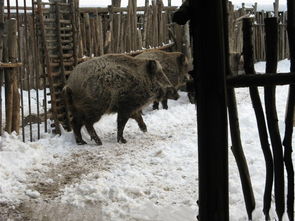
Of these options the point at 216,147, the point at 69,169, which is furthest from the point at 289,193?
the point at 69,169

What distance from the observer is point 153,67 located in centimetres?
876

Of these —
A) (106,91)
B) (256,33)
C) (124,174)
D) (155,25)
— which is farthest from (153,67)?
(256,33)

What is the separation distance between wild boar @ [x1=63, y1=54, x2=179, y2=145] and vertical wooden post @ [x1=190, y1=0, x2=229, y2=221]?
521cm

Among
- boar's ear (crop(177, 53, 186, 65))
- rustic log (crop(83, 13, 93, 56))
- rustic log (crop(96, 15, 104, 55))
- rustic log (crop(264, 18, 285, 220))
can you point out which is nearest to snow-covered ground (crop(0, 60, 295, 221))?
rustic log (crop(264, 18, 285, 220))

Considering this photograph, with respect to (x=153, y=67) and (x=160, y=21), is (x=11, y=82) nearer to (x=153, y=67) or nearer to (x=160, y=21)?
(x=153, y=67)

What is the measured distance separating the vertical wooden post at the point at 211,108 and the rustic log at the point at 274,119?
0.88 meters

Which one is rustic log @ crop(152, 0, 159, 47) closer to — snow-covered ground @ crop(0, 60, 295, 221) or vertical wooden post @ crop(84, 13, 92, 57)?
vertical wooden post @ crop(84, 13, 92, 57)

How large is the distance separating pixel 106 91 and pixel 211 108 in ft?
17.7

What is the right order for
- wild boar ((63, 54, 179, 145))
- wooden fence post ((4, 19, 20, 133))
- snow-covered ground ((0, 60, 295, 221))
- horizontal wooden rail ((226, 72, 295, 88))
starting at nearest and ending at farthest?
horizontal wooden rail ((226, 72, 295, 88))
snow-covered ground ((0, 60, 295, 221))
wooden fence post ((4, 19, 20, 133))
wild boar ((63, 54, 179, 145))

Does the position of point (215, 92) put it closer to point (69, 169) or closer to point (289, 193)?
point (289, 193)

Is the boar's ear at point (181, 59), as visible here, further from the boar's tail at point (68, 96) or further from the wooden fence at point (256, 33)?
the wooden fence at point (256, 33)

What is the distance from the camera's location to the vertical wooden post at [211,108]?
2.63 metres

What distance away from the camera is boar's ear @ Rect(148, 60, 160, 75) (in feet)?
28.7

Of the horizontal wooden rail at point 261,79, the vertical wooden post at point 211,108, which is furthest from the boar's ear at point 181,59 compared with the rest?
the vertical wooden post at point 211,108
